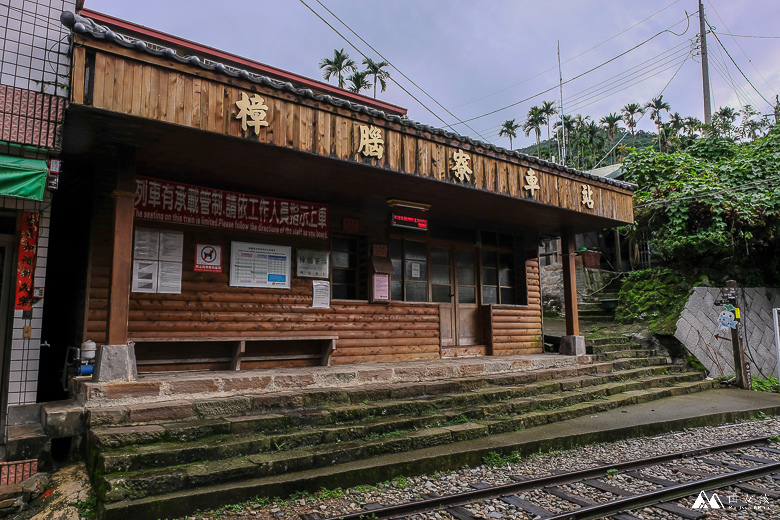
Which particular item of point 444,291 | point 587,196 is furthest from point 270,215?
point 587,196

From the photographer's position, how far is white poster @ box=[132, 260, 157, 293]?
22.3 feet

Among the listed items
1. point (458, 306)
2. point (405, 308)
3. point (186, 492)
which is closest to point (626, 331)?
point (458, 306)

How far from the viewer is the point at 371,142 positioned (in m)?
6.56

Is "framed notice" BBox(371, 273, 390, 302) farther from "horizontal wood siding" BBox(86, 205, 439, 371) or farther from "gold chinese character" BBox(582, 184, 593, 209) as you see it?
"gold chinese character" BBox(582, 184, 593, 209)

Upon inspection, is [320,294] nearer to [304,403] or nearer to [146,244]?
[304,403]

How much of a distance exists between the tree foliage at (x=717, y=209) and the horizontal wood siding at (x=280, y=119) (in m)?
7.02

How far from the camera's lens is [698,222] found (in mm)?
13617

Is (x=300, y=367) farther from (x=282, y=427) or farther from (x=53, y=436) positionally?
(x=53, y=436)

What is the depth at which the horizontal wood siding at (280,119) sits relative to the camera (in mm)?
4859

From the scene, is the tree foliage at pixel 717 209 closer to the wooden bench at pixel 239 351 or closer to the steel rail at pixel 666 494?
the steel rail at pixel 666 494

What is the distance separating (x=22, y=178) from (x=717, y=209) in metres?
14.3

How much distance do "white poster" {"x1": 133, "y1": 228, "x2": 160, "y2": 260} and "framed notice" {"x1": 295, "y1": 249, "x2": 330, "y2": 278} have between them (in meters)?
2.17

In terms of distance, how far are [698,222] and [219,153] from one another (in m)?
13.0

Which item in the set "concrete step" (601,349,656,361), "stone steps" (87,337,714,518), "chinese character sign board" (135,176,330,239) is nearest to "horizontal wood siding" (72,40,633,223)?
"chinese character sign board" (135,176,330,239)
